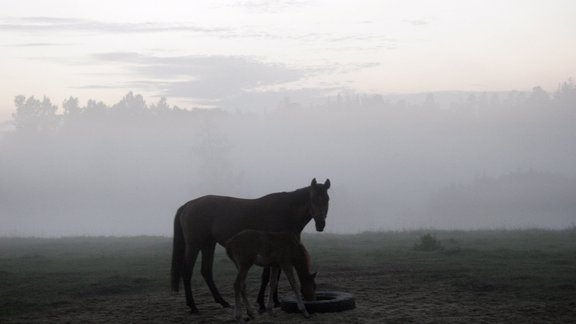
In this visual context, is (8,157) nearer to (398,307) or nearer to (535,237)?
(535,237)

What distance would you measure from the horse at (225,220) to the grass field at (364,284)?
2.92 ft

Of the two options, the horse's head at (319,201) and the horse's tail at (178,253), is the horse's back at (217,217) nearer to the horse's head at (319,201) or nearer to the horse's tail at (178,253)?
the horse's tail at (178,253)

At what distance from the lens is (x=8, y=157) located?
113688mm

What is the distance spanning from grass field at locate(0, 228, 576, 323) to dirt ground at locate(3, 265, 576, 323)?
0.8 inches

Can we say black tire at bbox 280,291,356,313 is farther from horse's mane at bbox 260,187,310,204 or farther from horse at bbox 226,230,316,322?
horse's mane at bbox 260,187,310,204

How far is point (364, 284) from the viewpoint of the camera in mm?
15414

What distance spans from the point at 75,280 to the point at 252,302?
20.2 ft

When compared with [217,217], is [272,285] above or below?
below

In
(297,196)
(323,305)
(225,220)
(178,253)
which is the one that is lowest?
(323,305)

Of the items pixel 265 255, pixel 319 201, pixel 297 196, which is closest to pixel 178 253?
pixel 265 255

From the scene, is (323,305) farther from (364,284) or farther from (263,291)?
(364,284)

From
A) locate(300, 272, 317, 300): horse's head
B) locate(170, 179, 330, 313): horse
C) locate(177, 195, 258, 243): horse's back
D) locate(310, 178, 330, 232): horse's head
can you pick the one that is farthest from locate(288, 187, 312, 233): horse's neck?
locate(300, 272, 317, 300): horse's head

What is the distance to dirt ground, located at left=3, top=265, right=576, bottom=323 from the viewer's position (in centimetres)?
1121

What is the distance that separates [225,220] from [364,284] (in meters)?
4.60
